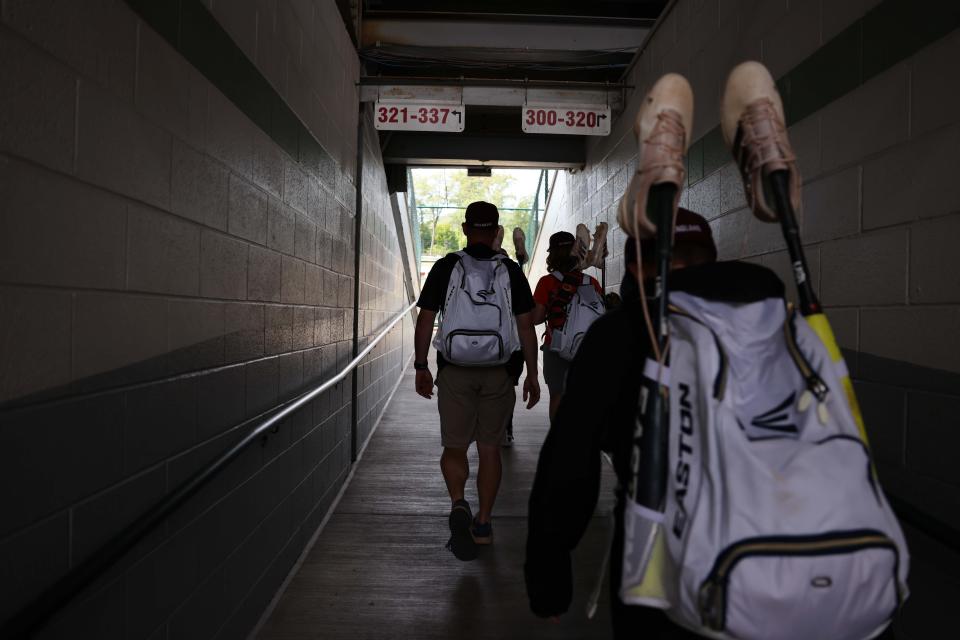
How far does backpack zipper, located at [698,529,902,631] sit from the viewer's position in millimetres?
803

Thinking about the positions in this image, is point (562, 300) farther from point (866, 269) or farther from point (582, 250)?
point (866, 269)


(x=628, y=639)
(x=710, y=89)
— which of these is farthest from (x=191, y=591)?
(x=710, y=89)

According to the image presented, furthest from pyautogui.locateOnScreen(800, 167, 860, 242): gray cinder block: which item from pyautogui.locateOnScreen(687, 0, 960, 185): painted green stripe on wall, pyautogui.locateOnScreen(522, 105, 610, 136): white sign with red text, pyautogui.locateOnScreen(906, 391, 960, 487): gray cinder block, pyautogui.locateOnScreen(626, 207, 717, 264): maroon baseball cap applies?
pyautogui.locateOnScreen(522, 105, 610, 136): white sign with red text

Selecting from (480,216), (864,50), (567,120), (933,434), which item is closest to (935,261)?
(933,434)

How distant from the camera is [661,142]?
42.9 inches

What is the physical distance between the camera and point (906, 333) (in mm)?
1757

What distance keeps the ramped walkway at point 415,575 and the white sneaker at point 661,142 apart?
1.81m

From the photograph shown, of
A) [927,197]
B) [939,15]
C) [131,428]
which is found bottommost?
[131,428]

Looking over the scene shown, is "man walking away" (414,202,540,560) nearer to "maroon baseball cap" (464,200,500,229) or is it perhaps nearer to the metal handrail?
"maroon baseball cap" (464,200,500,229)

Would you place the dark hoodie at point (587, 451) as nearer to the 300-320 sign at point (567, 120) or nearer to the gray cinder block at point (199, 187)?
the gray cinder block at point (199, 187)

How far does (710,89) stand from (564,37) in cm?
216

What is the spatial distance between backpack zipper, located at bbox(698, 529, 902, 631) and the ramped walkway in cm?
169

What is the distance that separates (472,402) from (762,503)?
7.38ft

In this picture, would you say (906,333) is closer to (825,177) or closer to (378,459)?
(825,177)
